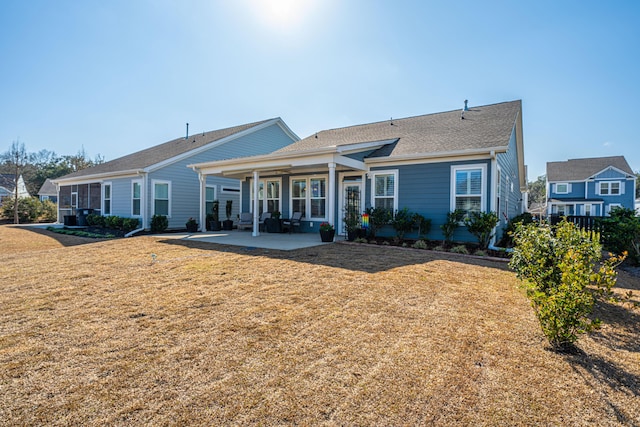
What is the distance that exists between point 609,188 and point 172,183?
38.1 metres

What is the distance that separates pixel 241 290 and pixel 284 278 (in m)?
0.85

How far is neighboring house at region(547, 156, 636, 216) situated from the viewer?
29.9 m

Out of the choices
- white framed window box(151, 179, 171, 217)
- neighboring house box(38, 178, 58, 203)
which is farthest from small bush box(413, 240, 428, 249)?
neighboring house box(38, 178, 58, 203)

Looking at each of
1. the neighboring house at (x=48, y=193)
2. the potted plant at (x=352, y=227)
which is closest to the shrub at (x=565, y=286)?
the potted plant at (x=352, y=227)

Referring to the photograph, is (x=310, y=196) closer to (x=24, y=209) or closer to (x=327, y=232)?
(x=327, y=232)

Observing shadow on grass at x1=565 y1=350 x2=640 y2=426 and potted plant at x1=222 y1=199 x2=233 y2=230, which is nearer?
shadow on grass at x1=565 y1=350 x2=640 y2=426

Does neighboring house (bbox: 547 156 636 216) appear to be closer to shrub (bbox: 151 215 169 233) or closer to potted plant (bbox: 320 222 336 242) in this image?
potted plant (bbox: 320 222 336 242)

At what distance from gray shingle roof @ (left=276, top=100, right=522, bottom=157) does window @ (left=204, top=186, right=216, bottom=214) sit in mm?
5206

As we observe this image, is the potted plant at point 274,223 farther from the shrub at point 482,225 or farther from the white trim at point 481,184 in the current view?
the shrub at point 482,225

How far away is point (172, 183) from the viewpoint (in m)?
15.0

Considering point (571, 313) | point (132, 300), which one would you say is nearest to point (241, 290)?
point (132, 300)

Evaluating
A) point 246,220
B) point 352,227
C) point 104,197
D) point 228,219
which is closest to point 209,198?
point 228,219

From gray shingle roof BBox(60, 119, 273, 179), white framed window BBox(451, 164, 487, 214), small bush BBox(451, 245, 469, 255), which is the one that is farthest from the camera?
gray shingle roof BBox(60, 119, 273, 179)

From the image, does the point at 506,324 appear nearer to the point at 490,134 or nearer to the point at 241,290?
the point at 241,290
